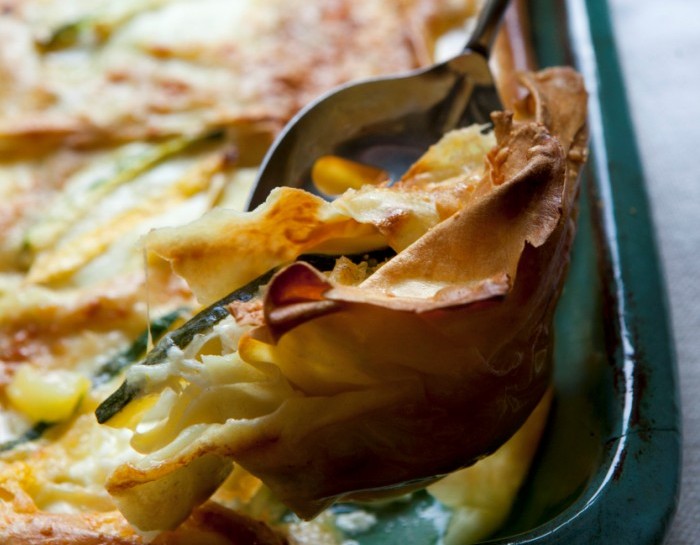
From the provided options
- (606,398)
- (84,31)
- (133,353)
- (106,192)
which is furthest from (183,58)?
(606,398)

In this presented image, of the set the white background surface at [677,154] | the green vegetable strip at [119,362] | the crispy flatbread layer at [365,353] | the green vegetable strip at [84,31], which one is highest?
the green vegetable strip at [84,31]

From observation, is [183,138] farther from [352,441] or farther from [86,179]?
[352,441]

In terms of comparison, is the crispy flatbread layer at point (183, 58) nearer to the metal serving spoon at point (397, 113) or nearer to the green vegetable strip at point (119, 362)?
the metal serving spoon at point (397, 113)

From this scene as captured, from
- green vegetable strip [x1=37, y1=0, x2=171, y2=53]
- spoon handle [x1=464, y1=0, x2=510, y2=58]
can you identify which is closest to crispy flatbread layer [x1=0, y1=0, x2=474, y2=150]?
green vegetable strip [x1=37, y1=0, x2=171, y2=53]

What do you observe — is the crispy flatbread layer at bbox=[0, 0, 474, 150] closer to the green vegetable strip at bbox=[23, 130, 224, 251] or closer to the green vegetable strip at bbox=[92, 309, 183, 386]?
the green vegetable strip at bbox=[23, 130, 224, 251]

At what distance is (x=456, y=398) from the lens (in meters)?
1.01

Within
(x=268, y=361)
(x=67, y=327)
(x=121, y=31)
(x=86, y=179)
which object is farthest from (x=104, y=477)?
(x=121, y=31)

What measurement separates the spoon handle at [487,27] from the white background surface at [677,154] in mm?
235

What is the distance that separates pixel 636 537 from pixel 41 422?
0.76m

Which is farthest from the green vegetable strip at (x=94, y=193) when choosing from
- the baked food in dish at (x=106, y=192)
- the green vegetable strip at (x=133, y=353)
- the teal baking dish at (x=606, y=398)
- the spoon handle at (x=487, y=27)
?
the teal baking dish at (x=606, y=398)

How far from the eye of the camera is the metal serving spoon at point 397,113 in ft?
4.88

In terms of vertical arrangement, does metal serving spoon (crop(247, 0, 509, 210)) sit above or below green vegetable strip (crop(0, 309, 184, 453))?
above

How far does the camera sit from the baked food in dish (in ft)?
3.94

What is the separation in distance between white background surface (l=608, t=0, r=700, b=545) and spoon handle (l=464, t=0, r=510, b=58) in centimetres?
23
